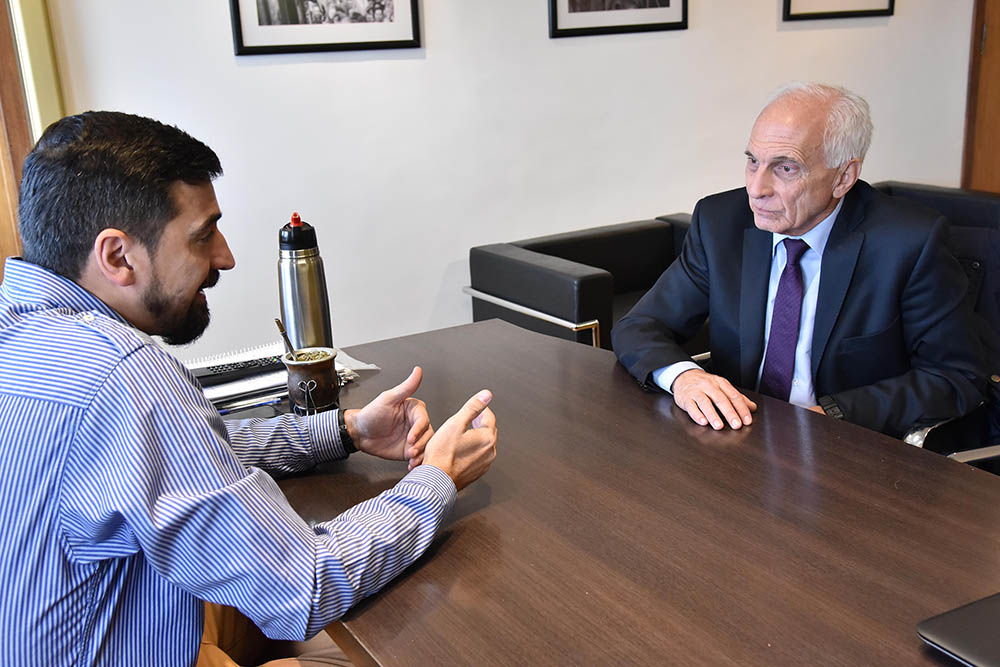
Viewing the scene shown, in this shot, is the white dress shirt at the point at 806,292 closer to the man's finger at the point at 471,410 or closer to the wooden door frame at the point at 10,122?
the man's finger at the point at 471,410

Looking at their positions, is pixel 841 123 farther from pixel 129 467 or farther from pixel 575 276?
pixel 129 467

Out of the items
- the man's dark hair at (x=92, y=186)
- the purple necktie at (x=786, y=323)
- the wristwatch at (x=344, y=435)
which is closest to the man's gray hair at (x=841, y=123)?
the purple necktie at (x=786, y=323)

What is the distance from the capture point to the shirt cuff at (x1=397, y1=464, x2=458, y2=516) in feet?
4.67

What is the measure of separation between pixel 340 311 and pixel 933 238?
2599 millimetres

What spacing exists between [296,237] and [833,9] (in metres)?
4.10

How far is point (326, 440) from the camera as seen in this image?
5.62ft

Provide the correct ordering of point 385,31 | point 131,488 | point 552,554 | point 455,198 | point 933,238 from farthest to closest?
point 455,198
point 385,31
point 933,238
point 552,554
point 131,488

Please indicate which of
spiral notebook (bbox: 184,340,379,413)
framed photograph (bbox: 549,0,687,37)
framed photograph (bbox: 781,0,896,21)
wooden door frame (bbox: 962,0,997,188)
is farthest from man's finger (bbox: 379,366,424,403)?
wooden door frame (bbox: 962,0,997,188)

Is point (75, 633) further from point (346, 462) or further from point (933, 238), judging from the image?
point (933, 238)

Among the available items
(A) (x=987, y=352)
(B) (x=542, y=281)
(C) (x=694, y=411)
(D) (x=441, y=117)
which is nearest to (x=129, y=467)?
(C) (x=694, y=411)

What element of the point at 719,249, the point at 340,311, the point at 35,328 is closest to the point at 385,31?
the point at 340,311

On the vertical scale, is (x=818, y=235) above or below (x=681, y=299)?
above

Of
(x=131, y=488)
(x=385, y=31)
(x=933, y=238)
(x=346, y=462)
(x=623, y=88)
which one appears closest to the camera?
(x=131, y=488)

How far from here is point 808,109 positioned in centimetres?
233
